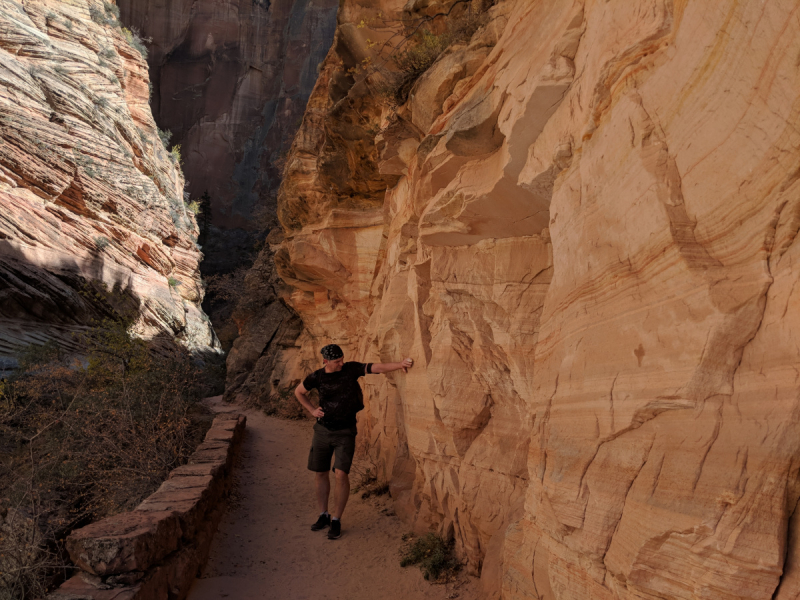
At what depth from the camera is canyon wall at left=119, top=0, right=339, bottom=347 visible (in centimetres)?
3328

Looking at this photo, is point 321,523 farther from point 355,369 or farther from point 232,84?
point 232,84

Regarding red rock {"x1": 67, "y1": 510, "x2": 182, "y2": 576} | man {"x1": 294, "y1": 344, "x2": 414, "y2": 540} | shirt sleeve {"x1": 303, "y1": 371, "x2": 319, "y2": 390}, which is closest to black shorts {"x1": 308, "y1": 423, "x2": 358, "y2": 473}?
man {"x1": 294, "y1": 344, "x2": 414, "y2": 540}

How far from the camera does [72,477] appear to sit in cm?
656

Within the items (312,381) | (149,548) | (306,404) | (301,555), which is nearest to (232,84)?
(312,381)

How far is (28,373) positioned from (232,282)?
11309mm

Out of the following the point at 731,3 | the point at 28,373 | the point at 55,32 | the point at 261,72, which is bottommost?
the point at 28,373

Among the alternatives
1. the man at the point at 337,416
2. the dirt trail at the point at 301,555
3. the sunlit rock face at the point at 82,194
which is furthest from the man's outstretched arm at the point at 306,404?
the sunlit rock face at the point at 82,194

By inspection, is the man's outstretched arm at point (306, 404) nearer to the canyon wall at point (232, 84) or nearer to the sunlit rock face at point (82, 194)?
the sunlit rock face at point (82, 194)

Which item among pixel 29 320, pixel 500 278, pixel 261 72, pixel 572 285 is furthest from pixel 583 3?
pixel 261 72

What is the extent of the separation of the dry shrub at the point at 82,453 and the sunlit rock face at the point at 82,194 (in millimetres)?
4287

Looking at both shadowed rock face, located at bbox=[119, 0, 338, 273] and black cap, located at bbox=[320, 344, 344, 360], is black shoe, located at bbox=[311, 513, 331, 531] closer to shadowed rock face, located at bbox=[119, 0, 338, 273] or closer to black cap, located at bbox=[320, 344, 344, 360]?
black cap, located at bbox=[320, 344, 344, 360]

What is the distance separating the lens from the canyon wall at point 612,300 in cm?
172

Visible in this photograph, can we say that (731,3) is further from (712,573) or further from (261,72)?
(261,72)

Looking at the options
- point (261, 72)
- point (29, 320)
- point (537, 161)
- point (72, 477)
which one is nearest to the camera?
point (537, 161)
